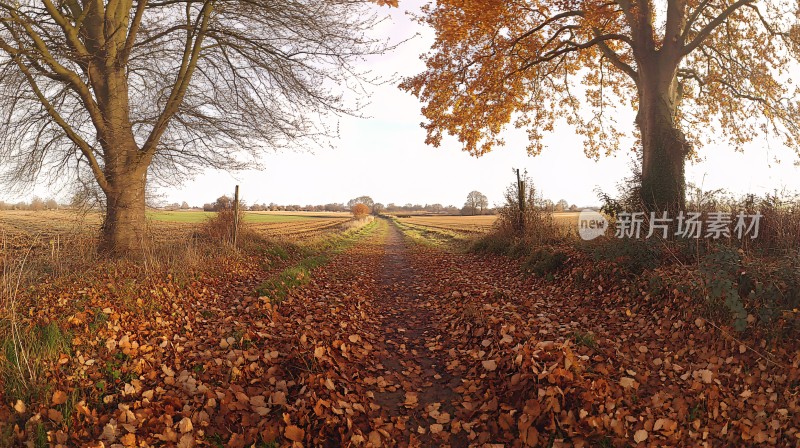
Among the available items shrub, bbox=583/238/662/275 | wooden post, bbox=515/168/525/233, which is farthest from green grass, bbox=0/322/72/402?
wooden post, bbox=515/168/525/233

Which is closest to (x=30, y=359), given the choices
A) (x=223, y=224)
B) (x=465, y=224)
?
(x=223, y=224)

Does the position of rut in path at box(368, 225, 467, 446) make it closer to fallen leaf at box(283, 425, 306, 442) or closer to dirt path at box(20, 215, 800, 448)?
dirt path at box(20, 215, 800, 448)

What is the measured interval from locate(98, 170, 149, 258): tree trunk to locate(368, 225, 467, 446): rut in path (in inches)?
251

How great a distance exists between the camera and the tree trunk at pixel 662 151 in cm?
1041

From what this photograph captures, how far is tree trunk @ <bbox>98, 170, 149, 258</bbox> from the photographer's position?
31.1ft

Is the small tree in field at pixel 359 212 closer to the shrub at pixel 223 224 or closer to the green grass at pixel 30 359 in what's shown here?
the shrub at pixel 223 224

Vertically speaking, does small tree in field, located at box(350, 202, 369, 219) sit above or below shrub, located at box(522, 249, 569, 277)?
above

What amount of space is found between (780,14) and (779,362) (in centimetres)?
1364

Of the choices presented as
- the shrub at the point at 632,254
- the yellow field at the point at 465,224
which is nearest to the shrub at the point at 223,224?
the yellow field at the point at 465,224

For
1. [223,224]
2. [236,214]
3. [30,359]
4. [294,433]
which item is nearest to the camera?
[294,433]

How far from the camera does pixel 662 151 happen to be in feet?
35.0

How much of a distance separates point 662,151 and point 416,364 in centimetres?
965

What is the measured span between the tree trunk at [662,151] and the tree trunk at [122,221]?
523 inches

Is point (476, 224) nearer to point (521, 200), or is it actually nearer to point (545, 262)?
point (521, 200)
